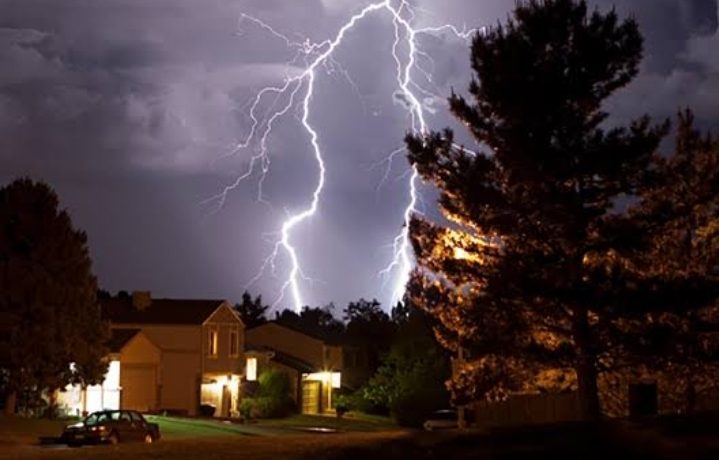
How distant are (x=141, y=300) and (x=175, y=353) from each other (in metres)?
4.54

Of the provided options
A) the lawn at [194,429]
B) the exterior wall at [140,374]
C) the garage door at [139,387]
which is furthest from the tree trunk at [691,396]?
the garage door at [139,387]

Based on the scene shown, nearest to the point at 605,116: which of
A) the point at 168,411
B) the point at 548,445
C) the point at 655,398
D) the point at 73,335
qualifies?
the point at 655,398

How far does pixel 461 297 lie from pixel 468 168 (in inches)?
128

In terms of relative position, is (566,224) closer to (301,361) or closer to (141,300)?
(141,300)

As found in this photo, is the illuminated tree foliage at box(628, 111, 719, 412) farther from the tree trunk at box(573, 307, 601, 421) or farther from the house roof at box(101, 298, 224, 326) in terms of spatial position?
the house roof at box(101, 298, 224, 326)

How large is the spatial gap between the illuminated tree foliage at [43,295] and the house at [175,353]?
34.3 ft

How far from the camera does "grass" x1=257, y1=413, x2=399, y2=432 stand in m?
61.7

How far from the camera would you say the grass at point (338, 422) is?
61.7 m

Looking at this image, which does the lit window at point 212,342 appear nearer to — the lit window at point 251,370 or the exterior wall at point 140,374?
the lit window at point 251,370

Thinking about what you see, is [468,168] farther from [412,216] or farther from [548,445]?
[548,445]

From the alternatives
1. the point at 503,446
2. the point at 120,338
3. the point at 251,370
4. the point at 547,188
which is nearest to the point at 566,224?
the point at 547,188

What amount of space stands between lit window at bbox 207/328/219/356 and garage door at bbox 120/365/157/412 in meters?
4.44

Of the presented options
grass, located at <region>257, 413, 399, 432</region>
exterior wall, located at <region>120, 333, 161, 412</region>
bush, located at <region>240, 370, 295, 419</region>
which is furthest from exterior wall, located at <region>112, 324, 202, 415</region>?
grass, located at <region>257, 413, 399, 432</region>

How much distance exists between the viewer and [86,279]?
1930 inches
